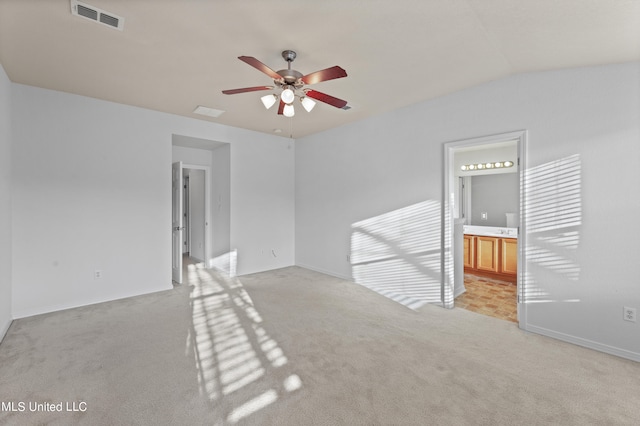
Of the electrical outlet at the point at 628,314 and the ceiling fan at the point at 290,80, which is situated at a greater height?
the ceiling fan at the point at 290,80

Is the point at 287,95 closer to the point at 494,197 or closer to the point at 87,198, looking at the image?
the point at 87,198

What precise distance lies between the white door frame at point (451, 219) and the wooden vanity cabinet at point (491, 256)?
160cm

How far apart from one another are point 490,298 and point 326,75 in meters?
3.79

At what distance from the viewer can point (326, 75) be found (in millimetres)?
2236

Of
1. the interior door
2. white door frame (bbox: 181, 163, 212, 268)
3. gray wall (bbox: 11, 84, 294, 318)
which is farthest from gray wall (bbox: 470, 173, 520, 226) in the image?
the interior door

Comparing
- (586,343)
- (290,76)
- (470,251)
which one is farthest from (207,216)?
(586,343)

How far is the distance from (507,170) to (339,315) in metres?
4.14

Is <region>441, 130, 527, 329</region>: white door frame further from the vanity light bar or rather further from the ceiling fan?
the vanity light bar

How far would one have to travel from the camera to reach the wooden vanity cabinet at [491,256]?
4777 mm

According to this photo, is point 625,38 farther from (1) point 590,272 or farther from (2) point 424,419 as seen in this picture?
(2) point 424,419

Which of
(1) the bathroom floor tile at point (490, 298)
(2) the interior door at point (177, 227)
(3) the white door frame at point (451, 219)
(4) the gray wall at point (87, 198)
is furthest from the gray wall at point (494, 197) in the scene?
(2) the interior door at point (177, 227)

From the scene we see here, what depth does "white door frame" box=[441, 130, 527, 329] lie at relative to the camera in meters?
3.12

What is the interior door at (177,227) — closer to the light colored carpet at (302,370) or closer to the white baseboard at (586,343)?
the light colored carpet at (302,370)

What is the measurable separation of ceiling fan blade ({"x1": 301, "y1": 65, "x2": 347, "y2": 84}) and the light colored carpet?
230cm
